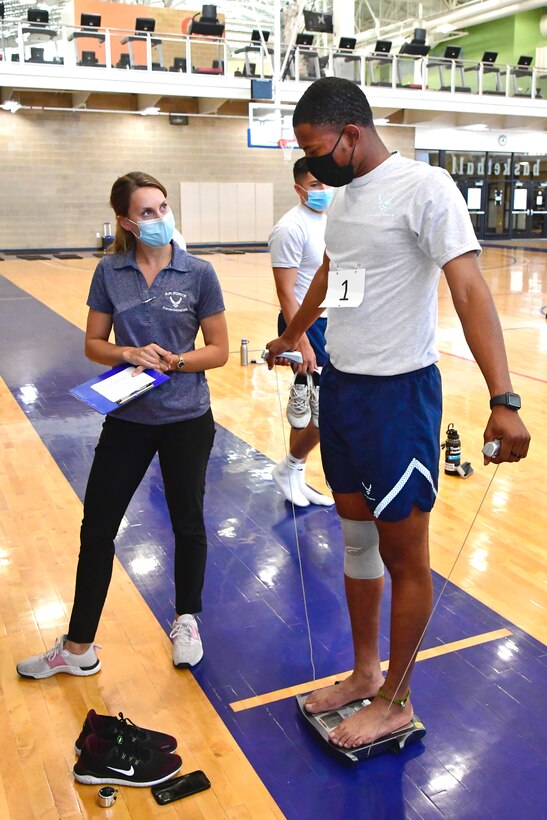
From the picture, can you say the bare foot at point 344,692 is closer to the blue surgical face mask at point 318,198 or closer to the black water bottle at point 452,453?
the blue surgical face mask at point 318,198

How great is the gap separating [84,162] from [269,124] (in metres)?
6.00

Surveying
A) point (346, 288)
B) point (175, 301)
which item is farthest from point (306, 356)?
point (346, 288)

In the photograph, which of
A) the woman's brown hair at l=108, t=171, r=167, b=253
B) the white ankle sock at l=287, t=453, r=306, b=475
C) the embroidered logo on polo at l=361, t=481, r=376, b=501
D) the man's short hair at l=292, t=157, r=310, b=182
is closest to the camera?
the embroidered logo on polo at l=361, t=481, r=376, b=501

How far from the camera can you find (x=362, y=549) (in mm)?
2234

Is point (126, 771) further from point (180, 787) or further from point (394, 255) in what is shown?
point (394, 255)

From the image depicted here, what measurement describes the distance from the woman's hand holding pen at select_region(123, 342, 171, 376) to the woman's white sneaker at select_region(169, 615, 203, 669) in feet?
3.02

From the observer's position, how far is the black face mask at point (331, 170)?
194 cm

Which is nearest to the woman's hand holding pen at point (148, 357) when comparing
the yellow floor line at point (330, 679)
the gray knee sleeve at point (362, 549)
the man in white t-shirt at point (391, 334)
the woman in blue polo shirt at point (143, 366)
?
the woman in blue polo shirt at point (143, 366)

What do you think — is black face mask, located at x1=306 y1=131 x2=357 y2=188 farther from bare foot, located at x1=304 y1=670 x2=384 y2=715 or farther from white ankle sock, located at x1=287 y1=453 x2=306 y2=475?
white ankle sock, located at x1=287 y1=453 x2=306 y2=475

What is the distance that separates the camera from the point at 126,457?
8.27 ft

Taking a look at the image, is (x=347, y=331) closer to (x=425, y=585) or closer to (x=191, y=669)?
(x=425, y=585)

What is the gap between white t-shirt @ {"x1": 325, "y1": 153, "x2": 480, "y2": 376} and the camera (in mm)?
1821

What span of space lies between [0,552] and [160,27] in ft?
74.0

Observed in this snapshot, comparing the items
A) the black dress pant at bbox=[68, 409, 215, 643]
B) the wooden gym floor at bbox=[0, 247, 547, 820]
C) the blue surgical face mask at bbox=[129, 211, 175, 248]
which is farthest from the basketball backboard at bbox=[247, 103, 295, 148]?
the black dress pant at bbox=[68, 409, 215, 643]
